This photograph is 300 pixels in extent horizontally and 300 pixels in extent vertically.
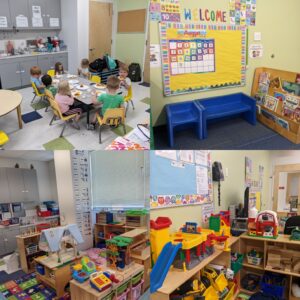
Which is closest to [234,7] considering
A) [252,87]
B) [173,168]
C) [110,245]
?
[252,87]

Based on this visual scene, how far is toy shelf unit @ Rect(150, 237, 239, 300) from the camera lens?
1.47 m

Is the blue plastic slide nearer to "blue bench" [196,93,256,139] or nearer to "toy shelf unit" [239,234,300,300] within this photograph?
"toy shelf unit" [239,234,300,300]

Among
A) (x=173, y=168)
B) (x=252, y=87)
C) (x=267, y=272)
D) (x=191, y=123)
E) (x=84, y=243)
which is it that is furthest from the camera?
(x=252, y=87)

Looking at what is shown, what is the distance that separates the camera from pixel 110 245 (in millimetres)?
1784

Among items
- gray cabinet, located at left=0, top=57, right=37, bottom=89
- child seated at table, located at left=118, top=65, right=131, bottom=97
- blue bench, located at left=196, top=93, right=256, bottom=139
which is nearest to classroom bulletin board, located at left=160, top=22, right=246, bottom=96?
blue bench, located at left=196, top=93, right=256, bottom=139

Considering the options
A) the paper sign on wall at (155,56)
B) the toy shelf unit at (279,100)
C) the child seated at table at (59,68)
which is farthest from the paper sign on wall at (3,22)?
the toy shelf unit at (279,100)

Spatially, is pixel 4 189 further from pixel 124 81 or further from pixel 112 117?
pixel 124 81

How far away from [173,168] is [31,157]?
91cm

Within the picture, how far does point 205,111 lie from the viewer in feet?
10.2

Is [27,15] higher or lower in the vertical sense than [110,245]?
higher

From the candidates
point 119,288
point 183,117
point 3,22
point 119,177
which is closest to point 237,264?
Answer: point 119,288

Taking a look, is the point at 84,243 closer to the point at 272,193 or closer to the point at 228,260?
the point at 228,260

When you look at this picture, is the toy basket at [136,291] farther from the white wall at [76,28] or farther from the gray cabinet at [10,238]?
the white wall at [76,28]

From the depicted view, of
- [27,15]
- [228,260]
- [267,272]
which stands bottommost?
[267,272]
